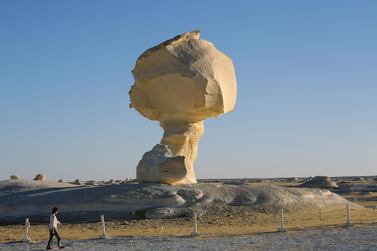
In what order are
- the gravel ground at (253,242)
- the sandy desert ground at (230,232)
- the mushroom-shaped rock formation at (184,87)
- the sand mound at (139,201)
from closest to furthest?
1. the gravel ground at (253,242)
2. the sandy desert ground at (230,232)
3. the sand mound at (139,201)
4. the mushroom-shaped rock formation at (184,87)

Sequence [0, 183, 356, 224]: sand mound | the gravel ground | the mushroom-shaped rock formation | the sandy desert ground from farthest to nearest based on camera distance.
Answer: the mushroom-shaped rock formation, [0, 183, 356, 224]: sand mound, the sandy desert ground, the gravel ground

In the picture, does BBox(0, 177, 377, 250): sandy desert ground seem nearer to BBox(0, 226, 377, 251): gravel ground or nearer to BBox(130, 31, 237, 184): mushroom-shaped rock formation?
BBox(0, 226, 377, 251): gravel ground

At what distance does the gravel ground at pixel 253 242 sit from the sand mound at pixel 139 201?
5.83 meters

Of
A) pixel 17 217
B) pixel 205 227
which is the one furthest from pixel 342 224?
pixel 17 217

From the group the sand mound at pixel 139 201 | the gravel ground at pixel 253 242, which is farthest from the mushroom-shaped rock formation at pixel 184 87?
the gravel ground at pixel 253 242

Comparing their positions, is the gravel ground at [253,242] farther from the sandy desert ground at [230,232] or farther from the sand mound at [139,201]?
the sand mound at [139,201]

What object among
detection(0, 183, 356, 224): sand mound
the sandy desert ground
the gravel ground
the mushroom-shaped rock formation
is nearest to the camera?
the gravel ground

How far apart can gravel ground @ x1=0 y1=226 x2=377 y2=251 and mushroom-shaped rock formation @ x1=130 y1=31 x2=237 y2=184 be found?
32.1 ft

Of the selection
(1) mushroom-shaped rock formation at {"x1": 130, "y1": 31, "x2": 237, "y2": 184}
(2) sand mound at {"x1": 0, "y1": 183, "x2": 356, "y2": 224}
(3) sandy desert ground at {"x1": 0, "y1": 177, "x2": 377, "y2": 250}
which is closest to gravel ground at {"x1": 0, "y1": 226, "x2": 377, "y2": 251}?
(3) sandy desert ground at {"x1": 0, "y1": 177, "x2": 377, "y2": 250}

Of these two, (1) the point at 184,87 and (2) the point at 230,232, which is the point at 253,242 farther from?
(1) the point at 184,87

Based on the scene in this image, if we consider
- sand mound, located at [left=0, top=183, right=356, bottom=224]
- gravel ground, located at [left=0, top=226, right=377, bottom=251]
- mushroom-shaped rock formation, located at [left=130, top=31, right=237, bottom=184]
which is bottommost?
gravel ground, located at [left=0, top=226, right=377, bottom=251]

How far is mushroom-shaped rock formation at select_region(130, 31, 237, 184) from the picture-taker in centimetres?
2936

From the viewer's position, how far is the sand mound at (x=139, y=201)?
24578 millimetres

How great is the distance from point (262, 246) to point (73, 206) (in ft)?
36.4
